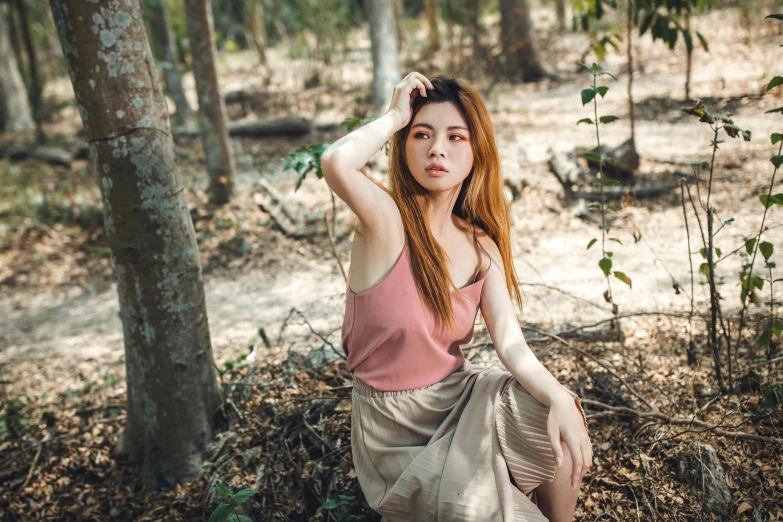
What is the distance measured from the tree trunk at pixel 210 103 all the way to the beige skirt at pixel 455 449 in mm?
5148

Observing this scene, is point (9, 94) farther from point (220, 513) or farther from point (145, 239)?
point (220, 513)

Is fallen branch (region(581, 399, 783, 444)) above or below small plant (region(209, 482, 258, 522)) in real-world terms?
below

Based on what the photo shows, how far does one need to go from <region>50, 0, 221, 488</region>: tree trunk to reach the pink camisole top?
1.03 metres

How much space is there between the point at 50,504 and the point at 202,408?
864 mm

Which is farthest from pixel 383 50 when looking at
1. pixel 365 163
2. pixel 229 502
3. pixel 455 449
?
pixel 455 449

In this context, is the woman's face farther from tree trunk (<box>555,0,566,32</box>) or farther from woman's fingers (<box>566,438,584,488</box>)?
tree trunk (<box>555,0,566,32</box>)

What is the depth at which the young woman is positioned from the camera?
1.60m

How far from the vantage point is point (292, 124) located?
893 centimetres

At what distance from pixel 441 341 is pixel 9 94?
12852 millimetres

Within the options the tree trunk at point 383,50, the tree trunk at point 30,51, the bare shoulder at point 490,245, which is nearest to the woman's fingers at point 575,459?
the bare shoulder at point 490,245

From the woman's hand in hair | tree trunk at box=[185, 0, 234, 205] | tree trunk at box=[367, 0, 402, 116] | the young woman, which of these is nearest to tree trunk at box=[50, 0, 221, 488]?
the young woman

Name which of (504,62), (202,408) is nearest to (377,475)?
(202,408)

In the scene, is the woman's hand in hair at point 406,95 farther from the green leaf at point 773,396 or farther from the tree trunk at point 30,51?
the tree trunk at point 30,51

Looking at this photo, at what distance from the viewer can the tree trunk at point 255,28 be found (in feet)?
38.2
